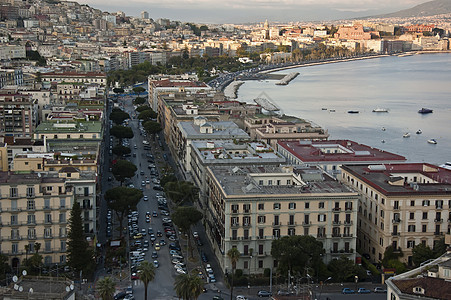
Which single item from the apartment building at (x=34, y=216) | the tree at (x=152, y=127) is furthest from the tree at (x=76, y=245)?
the tree at (x=152, y=127)

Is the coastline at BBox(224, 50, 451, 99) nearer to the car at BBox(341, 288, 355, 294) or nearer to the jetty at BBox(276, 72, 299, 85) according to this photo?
the jetty at BBox(276, 72, 299, 85)

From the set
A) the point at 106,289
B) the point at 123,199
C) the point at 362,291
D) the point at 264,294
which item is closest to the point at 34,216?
the point at 123,199

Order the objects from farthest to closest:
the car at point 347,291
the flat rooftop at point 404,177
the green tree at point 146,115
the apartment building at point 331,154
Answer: the green tree at point 146,115 → the apartment building at point 331,154 → the flat rooftop at point 404,177 → the car at point 347,291

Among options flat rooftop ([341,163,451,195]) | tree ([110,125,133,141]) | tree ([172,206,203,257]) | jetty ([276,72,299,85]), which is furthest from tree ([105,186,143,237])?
jetty ([276,72,299,85])

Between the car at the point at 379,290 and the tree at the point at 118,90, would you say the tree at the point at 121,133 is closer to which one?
the car at the point at 379,290

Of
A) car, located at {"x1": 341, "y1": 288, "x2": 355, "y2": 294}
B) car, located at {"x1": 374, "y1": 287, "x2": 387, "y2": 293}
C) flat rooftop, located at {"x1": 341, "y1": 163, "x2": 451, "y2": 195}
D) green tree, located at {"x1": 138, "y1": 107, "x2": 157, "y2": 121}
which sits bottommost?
car, located at {"x1": 374, "y1": 287, "x2": 387, "y2": 293}

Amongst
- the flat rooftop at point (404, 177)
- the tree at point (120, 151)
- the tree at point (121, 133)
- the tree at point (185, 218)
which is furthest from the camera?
the tree at point (121, 133)

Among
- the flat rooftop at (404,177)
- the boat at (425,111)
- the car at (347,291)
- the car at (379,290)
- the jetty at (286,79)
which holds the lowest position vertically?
the boat at (425,111)
